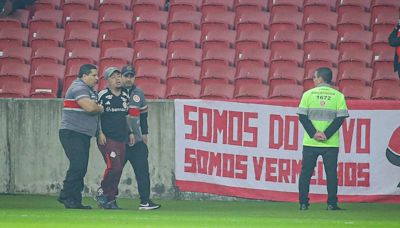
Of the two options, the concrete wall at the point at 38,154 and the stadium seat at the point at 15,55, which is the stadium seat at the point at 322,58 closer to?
the concrete wall at the point at 38,154

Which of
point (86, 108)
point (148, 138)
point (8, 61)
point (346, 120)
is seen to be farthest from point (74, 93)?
point (8, 61)

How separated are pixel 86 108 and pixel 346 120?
363 centimetres

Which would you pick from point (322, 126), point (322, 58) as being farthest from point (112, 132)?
point (322, 58)

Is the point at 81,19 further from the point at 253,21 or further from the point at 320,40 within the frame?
the point at 320,40

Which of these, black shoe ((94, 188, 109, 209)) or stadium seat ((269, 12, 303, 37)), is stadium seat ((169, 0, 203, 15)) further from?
black shoe ((94, 188, 109, 209))

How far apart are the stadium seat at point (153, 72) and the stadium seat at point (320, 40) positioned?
230cm

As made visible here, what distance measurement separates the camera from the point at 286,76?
18234 millimetres

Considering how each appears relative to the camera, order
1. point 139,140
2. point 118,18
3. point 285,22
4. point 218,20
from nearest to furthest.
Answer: point 139,140
point 285,22
point 218,20
point 118,18

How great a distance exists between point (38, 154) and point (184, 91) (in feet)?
8.98

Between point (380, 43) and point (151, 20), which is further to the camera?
point (151, 20)

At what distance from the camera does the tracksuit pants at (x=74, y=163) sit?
14.7 meters

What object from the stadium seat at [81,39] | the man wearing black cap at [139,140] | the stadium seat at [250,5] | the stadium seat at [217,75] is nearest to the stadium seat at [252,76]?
the stadium seat at [217,75]

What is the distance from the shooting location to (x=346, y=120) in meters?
15.8

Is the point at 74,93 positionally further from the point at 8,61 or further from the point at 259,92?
the point at 8,61
